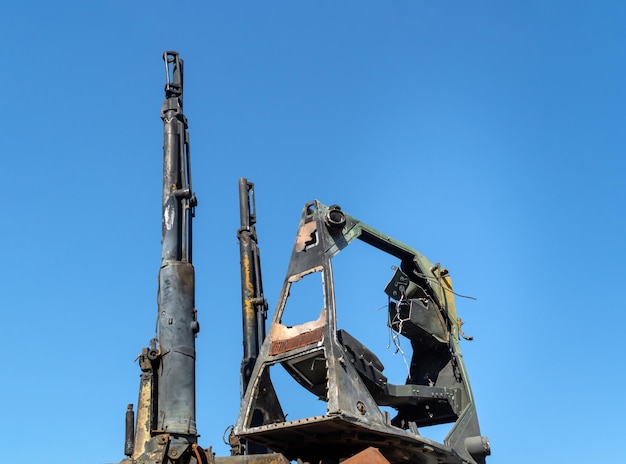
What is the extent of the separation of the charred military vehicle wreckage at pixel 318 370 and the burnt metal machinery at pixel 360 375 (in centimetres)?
2

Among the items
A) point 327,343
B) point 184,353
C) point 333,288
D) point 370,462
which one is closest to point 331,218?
Answer: point 333,288

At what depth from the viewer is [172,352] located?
35.9 feet

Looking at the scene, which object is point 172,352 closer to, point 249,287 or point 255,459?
point 255,459

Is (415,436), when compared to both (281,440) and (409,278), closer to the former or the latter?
(281,440)

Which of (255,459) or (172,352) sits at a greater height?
(172,352)

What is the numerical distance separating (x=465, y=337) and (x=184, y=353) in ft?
18.8

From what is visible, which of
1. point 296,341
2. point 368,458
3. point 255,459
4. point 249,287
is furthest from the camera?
point 249,287

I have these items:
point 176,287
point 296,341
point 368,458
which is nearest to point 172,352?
point 176,287

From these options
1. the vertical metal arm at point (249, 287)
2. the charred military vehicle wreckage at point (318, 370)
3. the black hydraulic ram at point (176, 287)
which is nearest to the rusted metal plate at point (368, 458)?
the charred military vehicle wreckage at point (318, 370)

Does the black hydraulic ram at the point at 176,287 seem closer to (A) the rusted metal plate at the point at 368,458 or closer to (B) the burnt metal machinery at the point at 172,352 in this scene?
(B) the burnt metal machinery at the point at 172,352

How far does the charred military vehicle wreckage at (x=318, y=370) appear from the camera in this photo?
10.5 m

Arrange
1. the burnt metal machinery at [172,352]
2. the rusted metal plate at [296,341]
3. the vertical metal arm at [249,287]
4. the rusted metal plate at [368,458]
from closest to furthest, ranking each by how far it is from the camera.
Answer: the rusted metal plate at [368,458], the burnt metal machinery at [172,352], the rusted metal plate at [296,341], the vertical metal arm at [249,287]

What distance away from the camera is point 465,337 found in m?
14.3

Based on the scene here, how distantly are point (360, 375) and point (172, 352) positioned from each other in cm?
290
